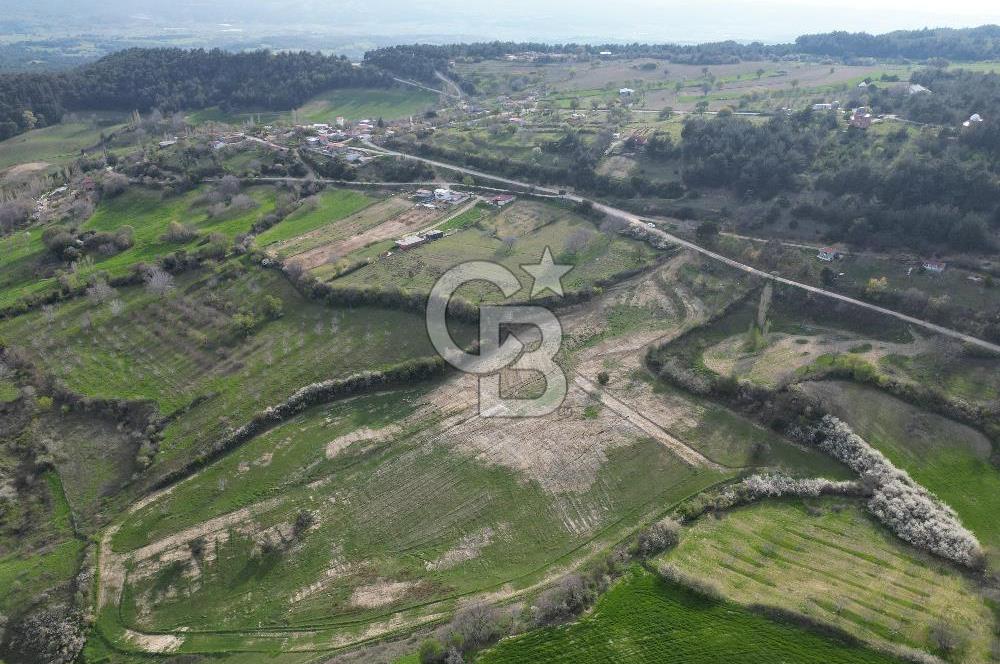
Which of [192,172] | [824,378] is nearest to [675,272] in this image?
[824,378]

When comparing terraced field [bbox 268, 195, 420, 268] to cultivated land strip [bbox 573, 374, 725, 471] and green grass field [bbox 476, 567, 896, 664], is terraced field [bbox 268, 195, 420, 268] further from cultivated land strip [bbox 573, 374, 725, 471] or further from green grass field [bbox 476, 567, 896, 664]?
green grass field [bbox 476, 567, 896, 664]

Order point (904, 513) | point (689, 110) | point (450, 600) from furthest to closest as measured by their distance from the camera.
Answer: point (689, 110), point (904, 513), point (450, 600)

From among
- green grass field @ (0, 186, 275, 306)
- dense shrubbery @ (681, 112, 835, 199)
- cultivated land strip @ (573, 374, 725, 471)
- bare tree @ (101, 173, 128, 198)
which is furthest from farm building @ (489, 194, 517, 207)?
bare tree @ (101, 173, 128, 198)

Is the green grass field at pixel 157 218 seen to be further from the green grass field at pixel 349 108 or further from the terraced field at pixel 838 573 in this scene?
the terraced field at pixel 838 573

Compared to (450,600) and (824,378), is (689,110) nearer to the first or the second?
(824,378)

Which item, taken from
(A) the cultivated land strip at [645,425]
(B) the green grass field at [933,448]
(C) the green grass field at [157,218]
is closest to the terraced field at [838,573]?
(B) the green grass field at [933,448]
